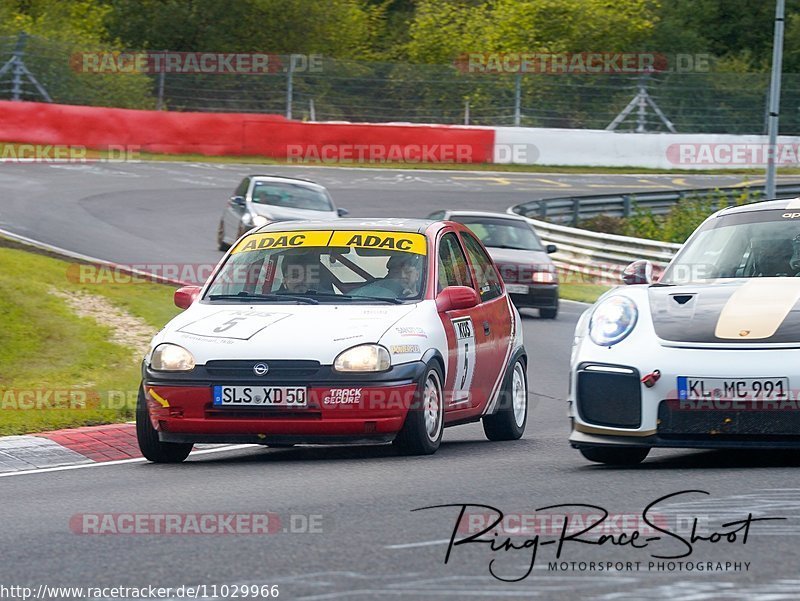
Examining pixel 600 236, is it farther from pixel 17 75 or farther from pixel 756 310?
pixel 756 310

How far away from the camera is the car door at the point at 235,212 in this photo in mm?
24516

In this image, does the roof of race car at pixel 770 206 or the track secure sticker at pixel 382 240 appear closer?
the roof of race car at pixel 770 206

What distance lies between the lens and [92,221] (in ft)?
89.2

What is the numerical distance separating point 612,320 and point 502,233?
42.8 ft

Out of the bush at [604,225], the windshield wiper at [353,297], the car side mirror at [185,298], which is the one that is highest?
the windshield wiper at [353,297]

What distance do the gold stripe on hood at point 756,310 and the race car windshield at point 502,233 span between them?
12.6 metres

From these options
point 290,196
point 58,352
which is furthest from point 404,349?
point 290,196

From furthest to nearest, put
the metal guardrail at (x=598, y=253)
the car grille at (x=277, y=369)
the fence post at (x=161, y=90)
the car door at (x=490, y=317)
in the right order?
the fence post at (x=161, y=90), the metal guardrail at (x=598, y=253), the car door at (x=490, y=317), the car grille at (x=277, y=369)

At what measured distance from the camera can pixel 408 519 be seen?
636 centimetres

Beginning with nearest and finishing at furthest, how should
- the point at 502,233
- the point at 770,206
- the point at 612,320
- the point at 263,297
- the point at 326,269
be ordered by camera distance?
the point at 612,320, the point at 770,206, the point at 263,297, the point at 326,269, the point at 502,233

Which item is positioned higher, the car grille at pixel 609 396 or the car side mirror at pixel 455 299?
the car side mirror at pixel 455 299

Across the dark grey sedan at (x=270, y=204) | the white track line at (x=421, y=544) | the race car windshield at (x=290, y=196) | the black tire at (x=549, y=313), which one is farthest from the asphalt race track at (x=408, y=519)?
the race car windshield at (x=290, y=196)

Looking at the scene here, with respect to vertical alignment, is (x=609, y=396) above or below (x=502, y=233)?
above

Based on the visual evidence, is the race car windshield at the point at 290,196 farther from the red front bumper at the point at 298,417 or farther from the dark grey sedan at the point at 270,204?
the red front bumper at the point at 298,417
